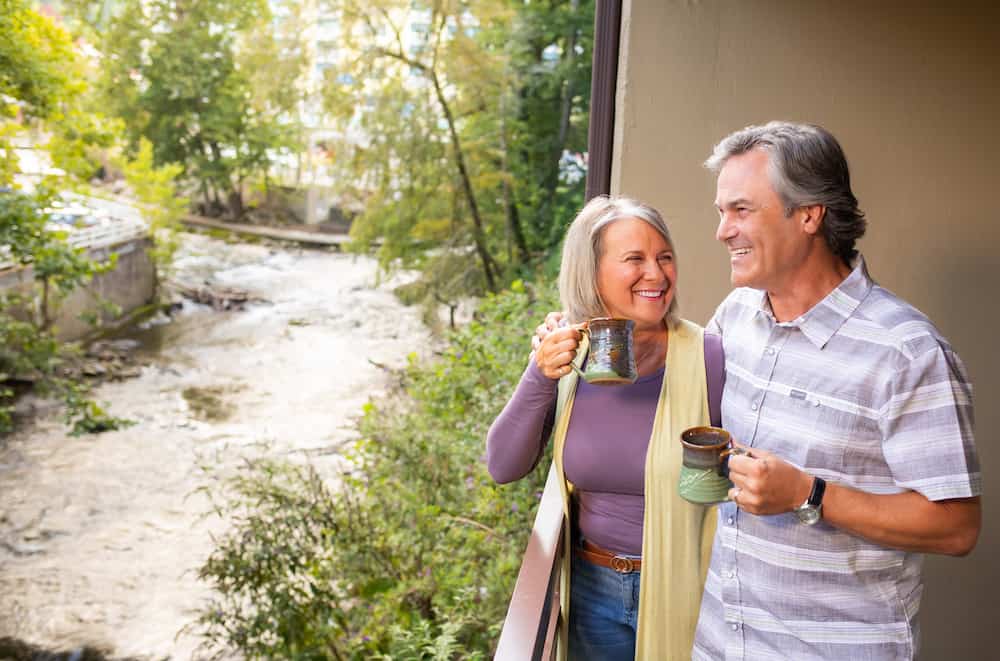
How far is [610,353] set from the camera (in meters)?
1.58

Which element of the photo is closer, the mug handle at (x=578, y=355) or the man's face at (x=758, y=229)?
the man's face at (x=758, y=229)

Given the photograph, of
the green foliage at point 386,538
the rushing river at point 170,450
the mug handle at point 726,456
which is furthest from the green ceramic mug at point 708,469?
the rushing river at point 170,450

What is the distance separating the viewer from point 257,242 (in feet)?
76.7

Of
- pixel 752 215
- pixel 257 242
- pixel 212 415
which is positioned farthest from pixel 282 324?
pixel 752 215

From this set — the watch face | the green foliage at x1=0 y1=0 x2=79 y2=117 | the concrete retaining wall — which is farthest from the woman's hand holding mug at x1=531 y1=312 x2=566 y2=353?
the concrete retaining wall

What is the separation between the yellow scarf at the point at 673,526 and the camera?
5.31ft

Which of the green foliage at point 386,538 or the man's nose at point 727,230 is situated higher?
the man's nose at point 727,230

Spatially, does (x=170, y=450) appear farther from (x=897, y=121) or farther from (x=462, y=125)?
(x=897, y=121)

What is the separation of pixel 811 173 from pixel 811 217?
0.07 meters

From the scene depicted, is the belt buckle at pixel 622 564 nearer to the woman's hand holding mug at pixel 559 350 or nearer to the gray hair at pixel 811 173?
the woman's hand holding mug at pixel 559 350

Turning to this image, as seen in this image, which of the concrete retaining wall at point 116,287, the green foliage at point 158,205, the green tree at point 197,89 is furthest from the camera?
the green tree at point 197,89

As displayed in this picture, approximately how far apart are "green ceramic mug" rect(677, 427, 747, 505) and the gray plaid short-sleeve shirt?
0.34 ft

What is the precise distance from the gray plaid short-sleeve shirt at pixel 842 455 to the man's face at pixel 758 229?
0.28ft

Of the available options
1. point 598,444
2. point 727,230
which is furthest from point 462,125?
point 727,230
